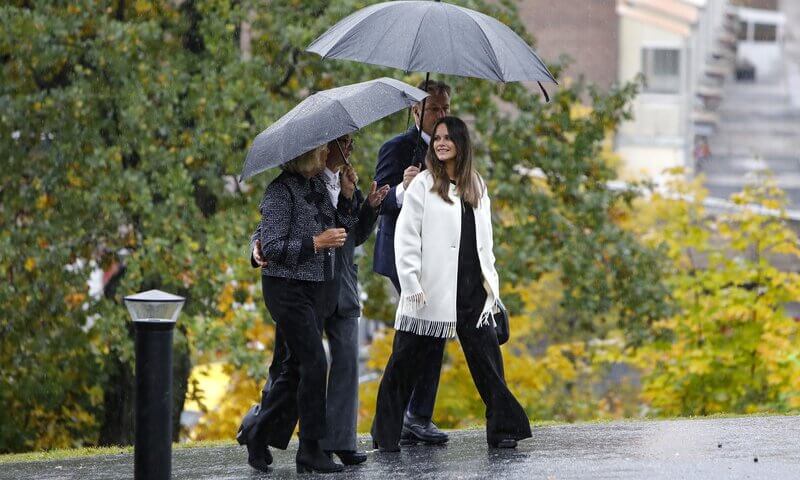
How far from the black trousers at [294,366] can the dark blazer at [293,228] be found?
0.21 feet

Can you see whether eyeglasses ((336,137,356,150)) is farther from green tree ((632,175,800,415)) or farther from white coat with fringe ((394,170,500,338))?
green tree ((632,175,800,415))

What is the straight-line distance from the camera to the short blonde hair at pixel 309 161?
276 inches

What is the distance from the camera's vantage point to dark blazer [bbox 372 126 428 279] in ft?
25.7

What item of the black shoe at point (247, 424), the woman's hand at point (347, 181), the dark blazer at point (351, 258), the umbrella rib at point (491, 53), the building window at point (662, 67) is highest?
the building window at point (662, 67)

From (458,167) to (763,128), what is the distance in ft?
167

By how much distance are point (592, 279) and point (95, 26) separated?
6.02m

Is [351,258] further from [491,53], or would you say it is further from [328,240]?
[491,53]

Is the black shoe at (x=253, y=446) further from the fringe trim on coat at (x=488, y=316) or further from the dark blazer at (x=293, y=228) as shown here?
the fringe trim on coat at (x=488, y=316)

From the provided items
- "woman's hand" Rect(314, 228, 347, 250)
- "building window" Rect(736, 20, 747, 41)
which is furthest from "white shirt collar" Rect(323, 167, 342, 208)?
"building window" Rect(736, 20, 747, 41)

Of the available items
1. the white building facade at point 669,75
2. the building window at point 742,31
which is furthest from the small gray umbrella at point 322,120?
the building window at point 742,31

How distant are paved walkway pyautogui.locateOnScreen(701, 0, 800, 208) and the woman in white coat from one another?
4278 centimetres

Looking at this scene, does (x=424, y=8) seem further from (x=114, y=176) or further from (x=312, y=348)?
(x=114, y=176)

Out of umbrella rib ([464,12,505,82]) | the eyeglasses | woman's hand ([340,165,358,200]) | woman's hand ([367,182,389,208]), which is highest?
umbrella rib ([464,12,505,82])

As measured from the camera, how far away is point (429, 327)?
24.8ft
